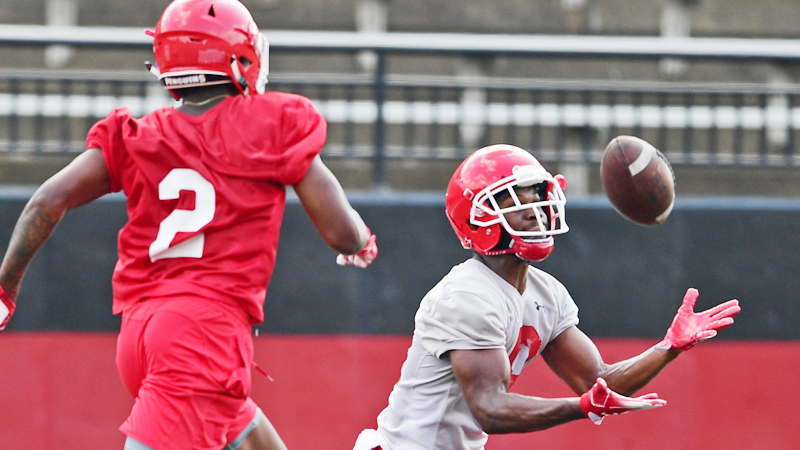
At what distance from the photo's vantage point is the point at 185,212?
10.2ft

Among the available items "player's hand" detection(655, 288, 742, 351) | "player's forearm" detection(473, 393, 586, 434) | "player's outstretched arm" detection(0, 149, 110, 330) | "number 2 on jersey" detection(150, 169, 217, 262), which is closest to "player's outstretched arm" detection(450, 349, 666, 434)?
"player's forearm" detection(473, 393, 586, 434)

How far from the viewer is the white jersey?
3.09 meters

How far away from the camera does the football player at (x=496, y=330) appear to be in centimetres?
303

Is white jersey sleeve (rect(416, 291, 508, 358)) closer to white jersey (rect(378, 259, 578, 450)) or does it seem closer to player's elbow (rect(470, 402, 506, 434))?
white jersey (rect(378, 259, 578, 450))

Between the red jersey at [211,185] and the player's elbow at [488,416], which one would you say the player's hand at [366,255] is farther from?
the player's elbow at [488,416]

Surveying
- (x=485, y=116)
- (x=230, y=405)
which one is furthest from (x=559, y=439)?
(x=230, y=405)

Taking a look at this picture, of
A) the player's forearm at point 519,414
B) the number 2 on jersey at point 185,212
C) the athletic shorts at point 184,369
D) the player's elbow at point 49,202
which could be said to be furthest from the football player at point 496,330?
the player's elbow at point 49,202

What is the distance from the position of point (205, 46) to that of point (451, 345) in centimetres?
126

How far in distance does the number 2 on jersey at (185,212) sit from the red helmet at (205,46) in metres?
0.35

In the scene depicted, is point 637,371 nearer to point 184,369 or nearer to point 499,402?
point 499,402

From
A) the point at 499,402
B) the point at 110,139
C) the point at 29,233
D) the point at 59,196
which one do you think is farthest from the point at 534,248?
the point at 29,233

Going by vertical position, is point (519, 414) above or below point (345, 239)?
below

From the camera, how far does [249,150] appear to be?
310 cm

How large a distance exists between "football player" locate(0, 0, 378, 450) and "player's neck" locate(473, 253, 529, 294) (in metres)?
0.48
